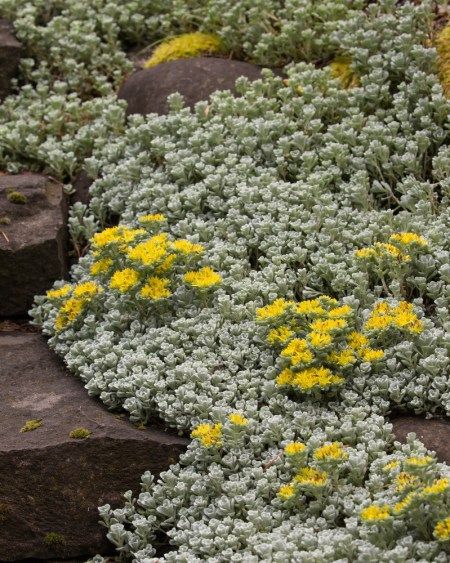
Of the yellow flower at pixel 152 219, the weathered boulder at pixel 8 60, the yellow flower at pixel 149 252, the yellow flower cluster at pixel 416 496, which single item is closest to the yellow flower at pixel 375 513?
the yellow flower cluster at pixel 416 496

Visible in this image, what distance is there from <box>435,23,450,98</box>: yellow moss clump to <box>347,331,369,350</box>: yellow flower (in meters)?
2.03

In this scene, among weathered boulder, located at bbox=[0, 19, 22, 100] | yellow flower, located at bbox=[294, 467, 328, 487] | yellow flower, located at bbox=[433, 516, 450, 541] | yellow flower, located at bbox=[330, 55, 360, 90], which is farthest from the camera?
weathered boulder, located at bbox=[0, 19, 22, 100]

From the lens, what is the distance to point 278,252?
4.98 meters

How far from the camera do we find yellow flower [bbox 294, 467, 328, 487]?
3807 millimetres

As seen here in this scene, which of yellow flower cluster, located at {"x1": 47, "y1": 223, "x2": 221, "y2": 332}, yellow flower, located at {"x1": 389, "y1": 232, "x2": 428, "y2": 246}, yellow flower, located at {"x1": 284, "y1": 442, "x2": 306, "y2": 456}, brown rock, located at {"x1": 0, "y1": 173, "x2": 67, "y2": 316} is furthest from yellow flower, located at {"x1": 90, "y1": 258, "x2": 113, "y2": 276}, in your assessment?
yellow flower, located at {"x1": 284, "y1": 442, "x2": 306, "y2": 456}

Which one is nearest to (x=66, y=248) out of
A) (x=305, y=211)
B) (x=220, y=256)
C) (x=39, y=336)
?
(x=39, y=336)

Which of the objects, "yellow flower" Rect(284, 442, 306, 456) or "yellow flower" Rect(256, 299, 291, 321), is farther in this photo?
"yellow flower" Rect(256, 299, 291, 321)

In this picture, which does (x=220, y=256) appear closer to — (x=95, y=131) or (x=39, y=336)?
(x=39, y=336)

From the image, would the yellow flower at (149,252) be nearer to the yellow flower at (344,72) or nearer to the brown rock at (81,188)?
the brown rock at (81,188)

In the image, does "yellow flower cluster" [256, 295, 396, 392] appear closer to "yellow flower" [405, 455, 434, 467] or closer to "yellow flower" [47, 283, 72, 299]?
"yellow flower" [405, 455, 434, 467]

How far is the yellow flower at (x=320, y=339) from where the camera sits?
4.25 meters

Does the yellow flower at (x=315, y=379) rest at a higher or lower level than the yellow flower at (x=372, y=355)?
lower

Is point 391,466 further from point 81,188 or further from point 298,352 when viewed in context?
point 81,188

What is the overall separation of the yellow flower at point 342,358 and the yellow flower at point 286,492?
66 centimetres
